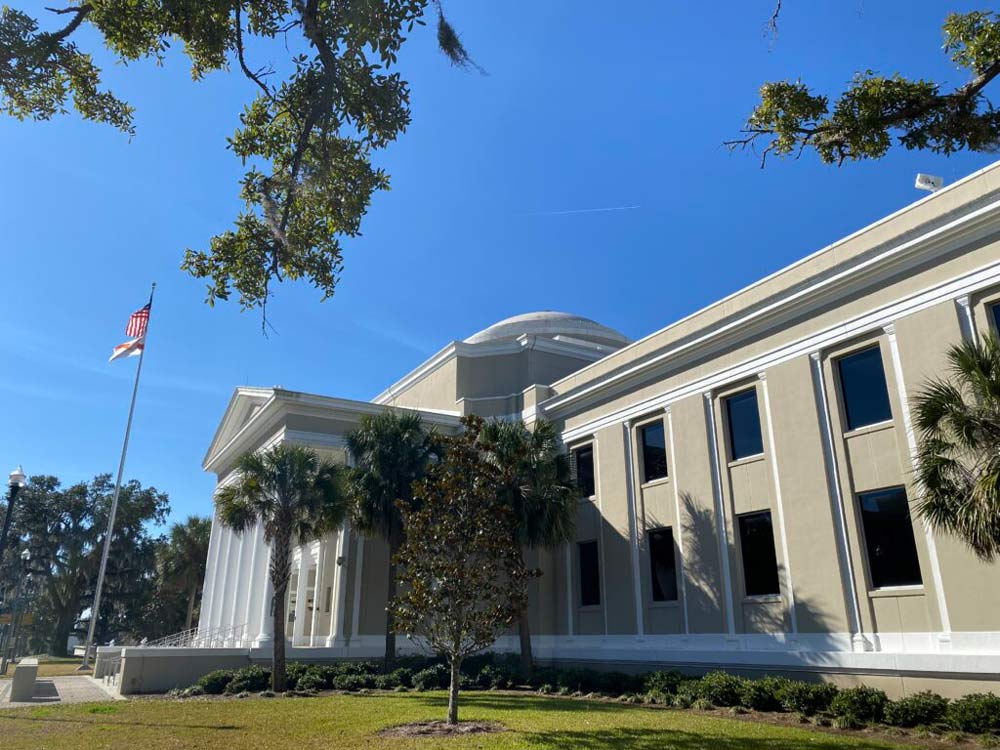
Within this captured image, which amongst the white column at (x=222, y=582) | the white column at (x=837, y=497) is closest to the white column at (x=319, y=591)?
the white column at (x=222, y=582)

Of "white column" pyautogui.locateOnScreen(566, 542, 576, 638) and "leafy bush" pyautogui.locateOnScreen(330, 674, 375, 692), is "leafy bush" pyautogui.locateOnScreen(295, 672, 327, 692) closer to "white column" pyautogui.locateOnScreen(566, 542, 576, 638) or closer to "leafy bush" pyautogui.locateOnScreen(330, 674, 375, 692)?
"leafy bush" pyautogui.locateOnScreen(330, 674, 375, 692)

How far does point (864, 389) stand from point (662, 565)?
844cm

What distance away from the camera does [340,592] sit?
1098 inches

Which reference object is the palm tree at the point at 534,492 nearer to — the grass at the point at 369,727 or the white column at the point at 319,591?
the grass at the point at 369,727

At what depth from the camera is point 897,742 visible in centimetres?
1217

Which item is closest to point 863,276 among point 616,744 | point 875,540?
point 875,540

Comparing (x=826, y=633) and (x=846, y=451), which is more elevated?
(x=846, y=451)

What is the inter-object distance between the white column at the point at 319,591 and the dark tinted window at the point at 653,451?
46.1 feet

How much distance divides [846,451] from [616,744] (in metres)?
9.91

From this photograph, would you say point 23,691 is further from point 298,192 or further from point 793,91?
→ point 793,91

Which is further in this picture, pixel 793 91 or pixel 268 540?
pixel 268 540

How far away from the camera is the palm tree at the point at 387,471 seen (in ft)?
79.5

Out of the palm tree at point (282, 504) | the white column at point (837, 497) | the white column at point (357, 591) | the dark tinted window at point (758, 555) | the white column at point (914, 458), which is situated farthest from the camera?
the white column at point (357, 591)

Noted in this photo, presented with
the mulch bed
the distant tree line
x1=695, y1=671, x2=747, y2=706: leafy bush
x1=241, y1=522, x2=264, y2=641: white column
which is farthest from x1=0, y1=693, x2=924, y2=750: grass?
the distant tree line
